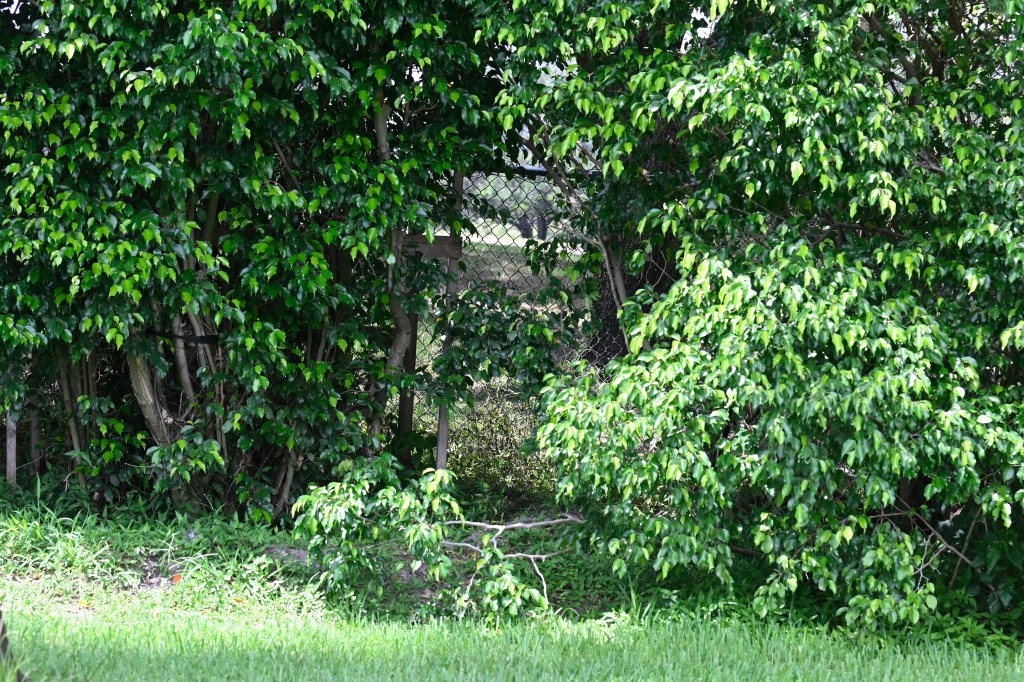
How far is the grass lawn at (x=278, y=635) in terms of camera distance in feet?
12.4

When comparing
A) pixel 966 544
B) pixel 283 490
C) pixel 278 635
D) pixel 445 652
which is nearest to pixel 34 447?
pixel 283 490

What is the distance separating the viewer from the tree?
160 inches

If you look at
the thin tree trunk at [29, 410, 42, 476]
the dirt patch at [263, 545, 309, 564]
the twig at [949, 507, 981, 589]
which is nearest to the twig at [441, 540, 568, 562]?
the dirt patch at [263, 545, 309, 564]

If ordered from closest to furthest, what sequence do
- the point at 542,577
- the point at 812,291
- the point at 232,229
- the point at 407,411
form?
the point at 812,291 → the point at 542,577 → the point at 232,229 → the point at 407,411

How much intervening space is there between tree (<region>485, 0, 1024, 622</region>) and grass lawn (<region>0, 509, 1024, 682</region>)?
0.31m

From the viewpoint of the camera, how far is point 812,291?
4.20 m

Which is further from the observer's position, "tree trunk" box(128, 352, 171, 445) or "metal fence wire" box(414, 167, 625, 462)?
"metal fence wire" box(414, 167, 625, 462)

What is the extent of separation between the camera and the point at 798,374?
409cm

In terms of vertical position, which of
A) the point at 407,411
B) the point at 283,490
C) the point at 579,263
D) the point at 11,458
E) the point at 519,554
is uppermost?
the point at 579,263

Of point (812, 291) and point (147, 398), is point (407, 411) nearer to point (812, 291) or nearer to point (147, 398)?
point (147, 398)

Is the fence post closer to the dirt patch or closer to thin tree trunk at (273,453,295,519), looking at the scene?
thin tree trunk at (273,453,295,519)

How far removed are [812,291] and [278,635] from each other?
8.73ft

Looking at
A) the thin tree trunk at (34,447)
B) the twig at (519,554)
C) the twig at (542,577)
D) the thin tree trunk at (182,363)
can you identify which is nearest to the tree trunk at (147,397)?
the thin tree trunk at (182,363)

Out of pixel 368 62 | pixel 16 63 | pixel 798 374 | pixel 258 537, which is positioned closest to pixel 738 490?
pixel 798 374
